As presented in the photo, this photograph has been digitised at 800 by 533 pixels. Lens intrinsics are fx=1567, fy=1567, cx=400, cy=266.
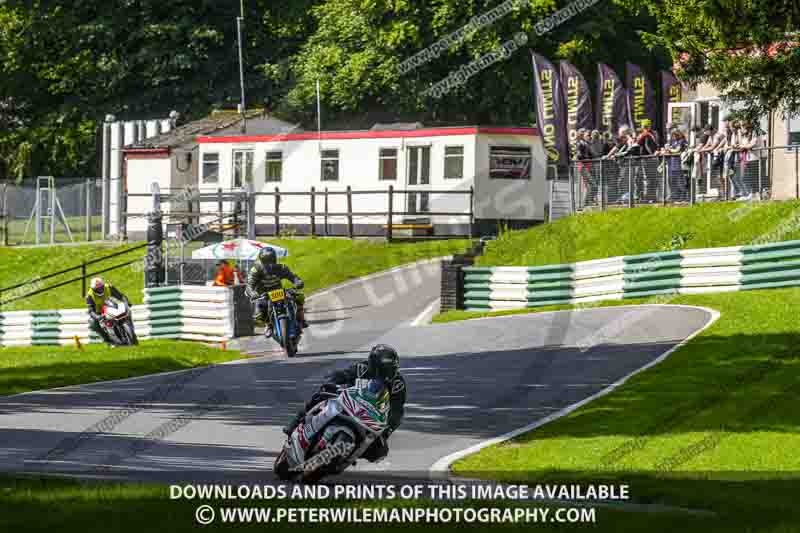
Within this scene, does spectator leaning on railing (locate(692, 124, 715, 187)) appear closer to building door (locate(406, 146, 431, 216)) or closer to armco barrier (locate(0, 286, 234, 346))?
armco barrier (locate(0, 286, 234, 346))

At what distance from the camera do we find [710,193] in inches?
1228

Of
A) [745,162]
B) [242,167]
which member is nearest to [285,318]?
[745,162]

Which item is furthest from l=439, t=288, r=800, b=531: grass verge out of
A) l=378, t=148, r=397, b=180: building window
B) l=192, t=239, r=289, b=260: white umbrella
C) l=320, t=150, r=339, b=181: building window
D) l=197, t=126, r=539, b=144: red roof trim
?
l=320, t=150, r=339, b=181: building window

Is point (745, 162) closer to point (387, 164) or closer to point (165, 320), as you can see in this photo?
point (165, 320)

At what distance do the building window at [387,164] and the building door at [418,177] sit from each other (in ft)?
1.39

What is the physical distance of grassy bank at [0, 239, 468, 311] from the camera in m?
37.1

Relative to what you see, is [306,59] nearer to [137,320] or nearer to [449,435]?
[137,320]

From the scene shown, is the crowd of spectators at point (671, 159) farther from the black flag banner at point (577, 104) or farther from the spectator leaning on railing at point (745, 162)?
the black flag banner at point (577, 104)

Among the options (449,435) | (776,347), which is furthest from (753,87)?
(449,435)

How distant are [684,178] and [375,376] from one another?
800 inches

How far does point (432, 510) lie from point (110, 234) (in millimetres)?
42300

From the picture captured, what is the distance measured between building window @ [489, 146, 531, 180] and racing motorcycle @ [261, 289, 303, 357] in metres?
18.9

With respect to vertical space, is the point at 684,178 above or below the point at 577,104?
below

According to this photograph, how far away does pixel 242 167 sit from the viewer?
46.8m
